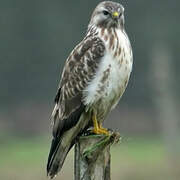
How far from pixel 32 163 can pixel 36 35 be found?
1750 cm

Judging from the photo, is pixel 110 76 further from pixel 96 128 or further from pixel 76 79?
pixel 96 128

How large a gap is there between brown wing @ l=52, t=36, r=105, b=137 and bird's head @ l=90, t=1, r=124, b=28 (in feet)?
0.97

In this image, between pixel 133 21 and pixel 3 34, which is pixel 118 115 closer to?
pixel 133 21

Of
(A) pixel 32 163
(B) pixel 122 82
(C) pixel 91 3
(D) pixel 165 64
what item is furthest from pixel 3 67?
(B) pixel 122 82

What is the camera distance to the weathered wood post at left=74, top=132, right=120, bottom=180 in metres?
7.45

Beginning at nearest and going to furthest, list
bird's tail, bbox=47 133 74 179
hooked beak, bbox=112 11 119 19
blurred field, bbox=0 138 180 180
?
bird's tail, bbox=47 133 74 179
hooked beak, bbox=112 11 119 19
blurred field, bbox=0 138 180 180

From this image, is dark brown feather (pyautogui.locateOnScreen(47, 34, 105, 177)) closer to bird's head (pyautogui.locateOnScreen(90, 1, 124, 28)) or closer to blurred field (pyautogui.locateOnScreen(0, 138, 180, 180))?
bird's head (pyautogui.locateOnScreen(90, 1, 124, 28))

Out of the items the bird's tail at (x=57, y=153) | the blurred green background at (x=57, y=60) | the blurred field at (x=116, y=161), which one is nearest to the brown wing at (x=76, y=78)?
the bird's tail at (x=57, y=153)

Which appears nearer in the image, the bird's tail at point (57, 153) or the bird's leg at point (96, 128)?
the bird's tail at point (57, 153)

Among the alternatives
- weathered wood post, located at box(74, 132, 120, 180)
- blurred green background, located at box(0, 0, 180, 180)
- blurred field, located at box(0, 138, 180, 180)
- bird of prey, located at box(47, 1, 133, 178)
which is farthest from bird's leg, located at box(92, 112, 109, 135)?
blurred green background, located at box(0, 0, 180, 180)

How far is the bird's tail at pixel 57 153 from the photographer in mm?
8703

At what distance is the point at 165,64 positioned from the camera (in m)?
28.4

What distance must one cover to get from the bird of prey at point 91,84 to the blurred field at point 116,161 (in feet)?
20.0

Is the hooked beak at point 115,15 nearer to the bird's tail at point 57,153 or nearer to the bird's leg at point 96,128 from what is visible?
the bird's leg at point 96,128
